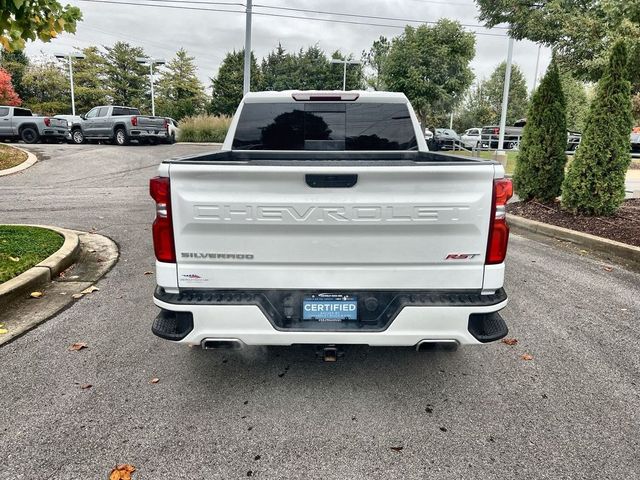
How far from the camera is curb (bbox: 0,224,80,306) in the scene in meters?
4.46

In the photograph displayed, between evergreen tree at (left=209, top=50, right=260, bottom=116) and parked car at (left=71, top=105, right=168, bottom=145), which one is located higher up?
evergreen tree at (left=209, top=50, right=260, bottom=116)

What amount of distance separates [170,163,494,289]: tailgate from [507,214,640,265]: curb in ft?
17.0

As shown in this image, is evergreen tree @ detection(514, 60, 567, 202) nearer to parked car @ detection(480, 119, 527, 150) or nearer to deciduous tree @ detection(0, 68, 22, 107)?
parked car @ detection(480, 119, 527, 150)

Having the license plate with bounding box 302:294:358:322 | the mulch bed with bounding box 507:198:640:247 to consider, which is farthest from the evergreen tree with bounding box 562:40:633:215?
the license plate with bounding box 302:294:358:322

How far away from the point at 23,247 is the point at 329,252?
505 centimetres

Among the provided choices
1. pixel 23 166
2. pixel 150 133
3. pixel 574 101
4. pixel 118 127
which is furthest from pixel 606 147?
pixel 574 101

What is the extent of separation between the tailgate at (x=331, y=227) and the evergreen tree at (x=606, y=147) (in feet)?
21.6

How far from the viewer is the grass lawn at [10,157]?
51.4 feet

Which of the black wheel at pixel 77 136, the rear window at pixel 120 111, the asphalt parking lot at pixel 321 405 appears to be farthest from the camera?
the black wheel at pixel 77 136

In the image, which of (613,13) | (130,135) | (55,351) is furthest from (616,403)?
(130,135)

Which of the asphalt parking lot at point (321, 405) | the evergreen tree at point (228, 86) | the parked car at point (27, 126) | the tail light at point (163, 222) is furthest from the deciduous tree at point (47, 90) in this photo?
the tail light at point (163, 222)

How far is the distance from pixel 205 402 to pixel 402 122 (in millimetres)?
3127

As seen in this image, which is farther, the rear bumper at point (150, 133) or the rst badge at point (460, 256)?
the rear bumper at point (150, 133)

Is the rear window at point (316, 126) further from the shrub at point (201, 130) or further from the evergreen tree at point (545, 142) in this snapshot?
the shrub at point (201, 130)
